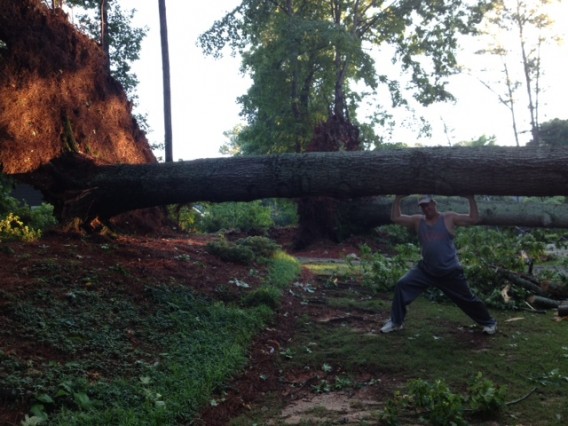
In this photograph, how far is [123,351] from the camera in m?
4.71

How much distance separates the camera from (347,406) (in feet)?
14.9

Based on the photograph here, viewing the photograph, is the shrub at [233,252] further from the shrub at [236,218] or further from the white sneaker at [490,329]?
the shrub at [236,218]

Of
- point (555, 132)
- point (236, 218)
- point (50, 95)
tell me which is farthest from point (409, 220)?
point (555, 132)

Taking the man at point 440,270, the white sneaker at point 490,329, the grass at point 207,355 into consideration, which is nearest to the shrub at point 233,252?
the grass at point 207,355

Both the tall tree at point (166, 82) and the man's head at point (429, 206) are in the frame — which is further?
the tall tree at point (166, 82)

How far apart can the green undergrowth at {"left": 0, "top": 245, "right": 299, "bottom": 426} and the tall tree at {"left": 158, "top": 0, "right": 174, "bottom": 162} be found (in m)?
10.2

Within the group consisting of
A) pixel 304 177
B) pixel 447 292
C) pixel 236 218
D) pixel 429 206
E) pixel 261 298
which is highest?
pixel 304 177

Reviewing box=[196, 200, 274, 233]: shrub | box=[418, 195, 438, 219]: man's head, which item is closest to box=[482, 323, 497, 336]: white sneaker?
box=[418, 195, 438, 219]: man's head

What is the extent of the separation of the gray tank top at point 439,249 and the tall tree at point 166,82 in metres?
11.2

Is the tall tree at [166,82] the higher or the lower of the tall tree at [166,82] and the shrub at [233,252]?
the higher

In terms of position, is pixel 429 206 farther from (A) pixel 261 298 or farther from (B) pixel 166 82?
(B) pixel 166 82

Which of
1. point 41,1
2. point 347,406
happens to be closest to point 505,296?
point 347,406

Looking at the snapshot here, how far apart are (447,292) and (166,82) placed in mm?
12577

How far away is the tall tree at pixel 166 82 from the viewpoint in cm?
1648
